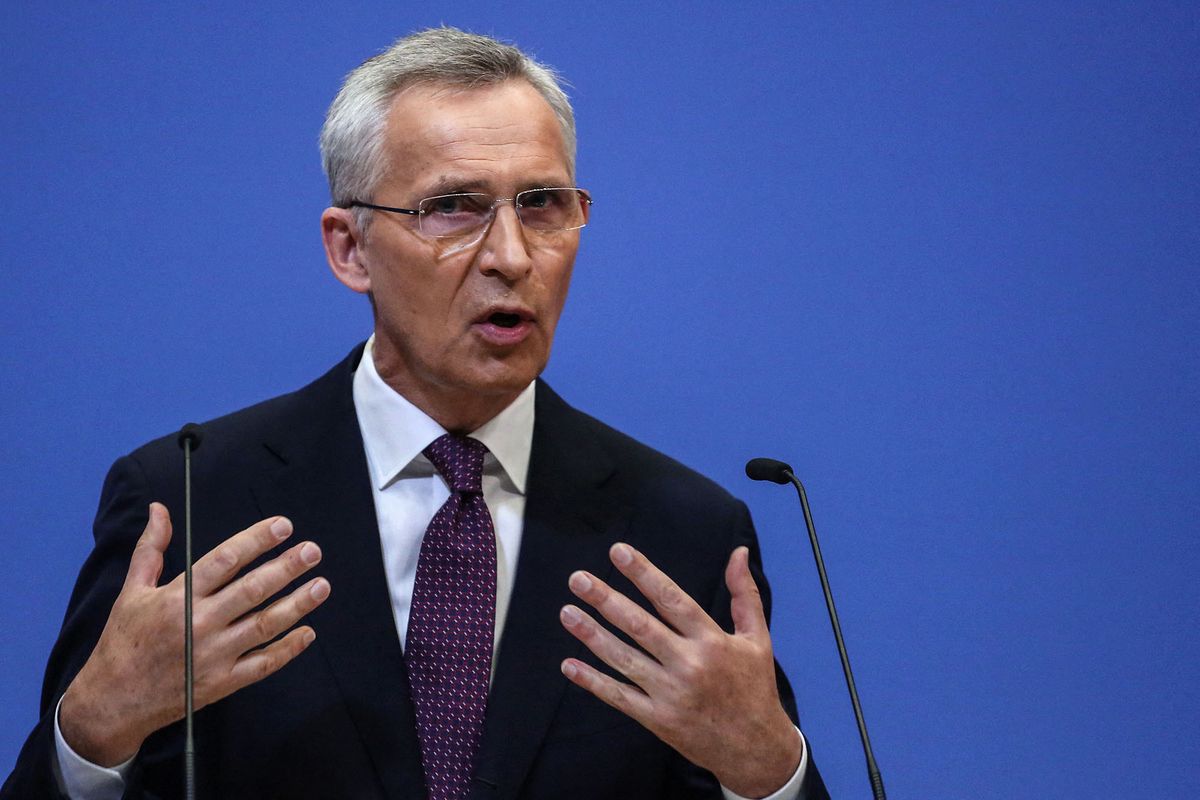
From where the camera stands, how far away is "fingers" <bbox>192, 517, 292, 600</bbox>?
4.89 feet

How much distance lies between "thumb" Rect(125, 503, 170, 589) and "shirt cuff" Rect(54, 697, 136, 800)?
22cm

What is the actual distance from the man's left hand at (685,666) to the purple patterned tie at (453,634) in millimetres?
277

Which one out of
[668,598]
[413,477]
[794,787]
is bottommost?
[794,787]

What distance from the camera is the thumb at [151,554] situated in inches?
60.2

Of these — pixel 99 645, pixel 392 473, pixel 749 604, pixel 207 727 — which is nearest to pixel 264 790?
pixel 207 727

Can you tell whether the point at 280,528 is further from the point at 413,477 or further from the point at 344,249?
the point at 344,249

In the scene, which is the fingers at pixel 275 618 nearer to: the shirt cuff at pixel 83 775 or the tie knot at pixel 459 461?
the shirt cuff at pixel 83 775

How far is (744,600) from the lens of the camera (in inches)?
63.6

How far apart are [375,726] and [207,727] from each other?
219mm

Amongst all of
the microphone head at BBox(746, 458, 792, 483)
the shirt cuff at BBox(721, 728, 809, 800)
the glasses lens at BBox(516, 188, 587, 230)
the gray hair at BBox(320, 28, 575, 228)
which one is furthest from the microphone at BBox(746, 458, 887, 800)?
the gray hair at BBox(320, 28, 575, 228)

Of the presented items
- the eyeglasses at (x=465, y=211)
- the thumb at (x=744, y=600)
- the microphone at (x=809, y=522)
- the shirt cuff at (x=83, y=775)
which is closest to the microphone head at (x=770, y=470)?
the microphone at (x=809, y=522)

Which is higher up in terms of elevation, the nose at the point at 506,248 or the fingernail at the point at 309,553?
the nose at the point at 506,248

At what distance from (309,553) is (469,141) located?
665 mm

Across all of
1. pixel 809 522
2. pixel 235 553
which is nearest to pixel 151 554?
pixel 235 553
